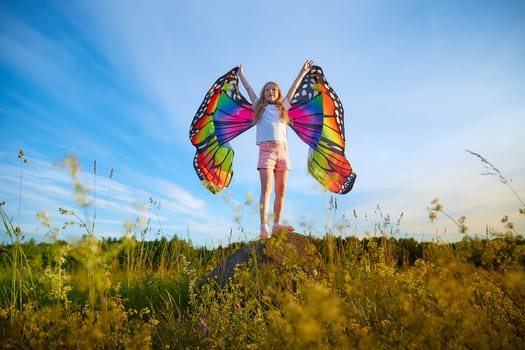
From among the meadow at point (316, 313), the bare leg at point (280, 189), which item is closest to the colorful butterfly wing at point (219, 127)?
the bare leg at point (280, 189)

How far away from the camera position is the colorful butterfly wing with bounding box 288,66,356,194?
19.5 ft

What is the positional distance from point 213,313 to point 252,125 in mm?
3757

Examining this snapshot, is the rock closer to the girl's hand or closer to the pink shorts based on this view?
the pink shorts

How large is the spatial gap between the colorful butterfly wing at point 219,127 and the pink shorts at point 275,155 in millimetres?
666

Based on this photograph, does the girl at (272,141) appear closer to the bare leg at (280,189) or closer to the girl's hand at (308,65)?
the bare leg at (280,189)

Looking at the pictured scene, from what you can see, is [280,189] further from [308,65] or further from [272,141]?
[308,65]

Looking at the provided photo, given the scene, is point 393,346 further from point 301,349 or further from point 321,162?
point 321,162

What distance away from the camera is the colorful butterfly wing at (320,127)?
19.5ft

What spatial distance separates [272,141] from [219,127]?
115 cm

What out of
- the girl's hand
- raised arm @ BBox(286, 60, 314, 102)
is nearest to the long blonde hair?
raised arm @ BBox(286, 60, 314, 102)

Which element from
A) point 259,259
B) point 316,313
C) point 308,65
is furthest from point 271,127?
point 316,313

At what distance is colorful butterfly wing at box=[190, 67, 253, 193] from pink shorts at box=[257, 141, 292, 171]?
0.67 metres

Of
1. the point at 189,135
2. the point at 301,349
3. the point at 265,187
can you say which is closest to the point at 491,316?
the point at 301,349

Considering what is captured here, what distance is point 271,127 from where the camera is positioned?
5.54 meters
